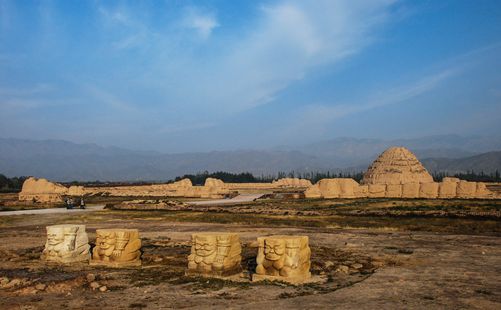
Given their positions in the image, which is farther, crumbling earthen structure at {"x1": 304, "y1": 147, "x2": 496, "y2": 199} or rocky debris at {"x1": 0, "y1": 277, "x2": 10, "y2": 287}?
crumbling earthen structure at {"x1": 304, "y1": 147, "x2": 496, "y2": 199}

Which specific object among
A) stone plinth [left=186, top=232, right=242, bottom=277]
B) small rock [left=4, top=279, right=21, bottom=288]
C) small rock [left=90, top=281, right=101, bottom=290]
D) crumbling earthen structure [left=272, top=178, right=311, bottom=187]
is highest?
crumbling earthen structure [left=272, top=178, right=311, bottom=187]

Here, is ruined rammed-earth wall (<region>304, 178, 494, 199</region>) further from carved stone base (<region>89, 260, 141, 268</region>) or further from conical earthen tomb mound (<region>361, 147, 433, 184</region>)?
carved stone base (<region>89, 260, 141, 268</region>)

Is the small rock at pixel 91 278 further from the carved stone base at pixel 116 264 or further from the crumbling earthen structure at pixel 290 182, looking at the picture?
the crumbling earthen structure at pixel 290 182

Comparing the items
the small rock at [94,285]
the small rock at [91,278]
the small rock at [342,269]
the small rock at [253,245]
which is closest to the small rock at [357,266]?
the small rock at [342,269]

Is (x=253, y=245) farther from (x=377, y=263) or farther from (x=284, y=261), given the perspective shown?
(x=284, y=261)

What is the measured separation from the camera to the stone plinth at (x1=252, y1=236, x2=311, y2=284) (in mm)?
10789

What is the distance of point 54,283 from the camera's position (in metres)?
10.6

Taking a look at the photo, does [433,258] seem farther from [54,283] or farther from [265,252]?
[54,283]

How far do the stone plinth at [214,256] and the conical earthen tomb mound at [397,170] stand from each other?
164 ft

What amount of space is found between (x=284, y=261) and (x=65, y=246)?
24.9ft

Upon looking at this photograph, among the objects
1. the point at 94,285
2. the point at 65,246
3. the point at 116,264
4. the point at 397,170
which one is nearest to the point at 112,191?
the point at 397,170

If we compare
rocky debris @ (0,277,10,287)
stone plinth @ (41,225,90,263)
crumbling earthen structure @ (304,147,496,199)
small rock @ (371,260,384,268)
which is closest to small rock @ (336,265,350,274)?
small rock @ (371,260,384,268)

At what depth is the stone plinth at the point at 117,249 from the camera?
13375 mm

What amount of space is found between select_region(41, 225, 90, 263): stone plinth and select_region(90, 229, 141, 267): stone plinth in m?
0.89
